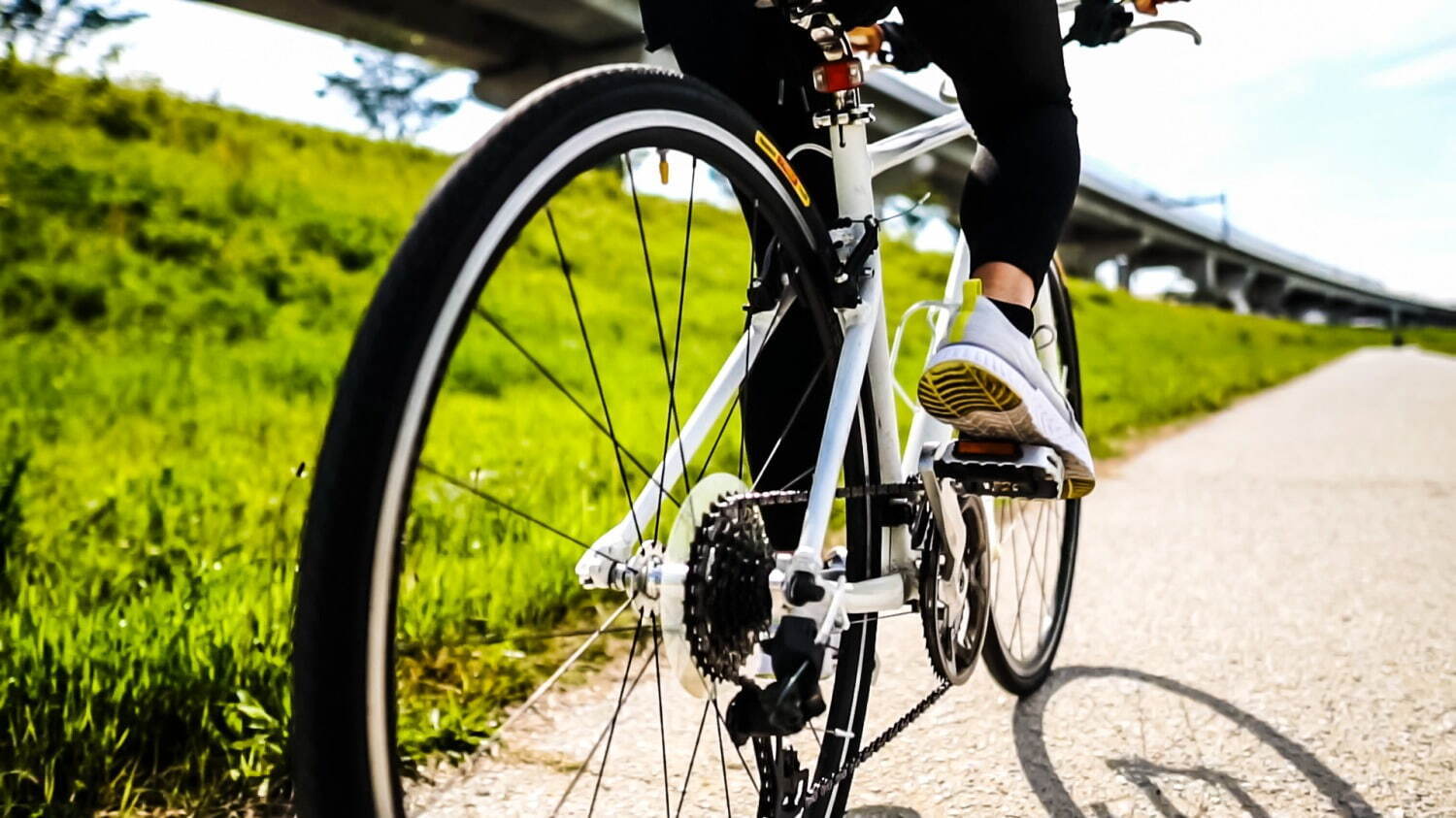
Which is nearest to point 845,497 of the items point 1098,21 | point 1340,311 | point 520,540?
point 1098,21

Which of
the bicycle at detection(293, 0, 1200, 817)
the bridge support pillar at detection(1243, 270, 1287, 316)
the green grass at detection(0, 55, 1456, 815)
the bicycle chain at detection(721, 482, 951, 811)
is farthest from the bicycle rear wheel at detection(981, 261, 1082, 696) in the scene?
the bridge support pillar at detection(1243, 270, 1287, 316)

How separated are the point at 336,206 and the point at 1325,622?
28.8 feet

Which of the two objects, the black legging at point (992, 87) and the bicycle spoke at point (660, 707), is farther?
the black legging at point (992, 87)

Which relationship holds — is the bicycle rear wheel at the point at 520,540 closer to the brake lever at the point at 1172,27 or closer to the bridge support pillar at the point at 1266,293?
the brake lever at the point at 1172,27

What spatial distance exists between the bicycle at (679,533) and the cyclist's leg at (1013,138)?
Result: 0.15 metres

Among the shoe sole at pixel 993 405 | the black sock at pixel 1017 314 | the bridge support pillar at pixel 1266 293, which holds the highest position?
the bridge support pillar at pixel 1266 293

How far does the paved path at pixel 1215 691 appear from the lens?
69.1 inches

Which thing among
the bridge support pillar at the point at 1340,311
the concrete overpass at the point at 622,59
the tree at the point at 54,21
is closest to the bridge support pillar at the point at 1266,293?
the concrete overpass at the point at 622,59

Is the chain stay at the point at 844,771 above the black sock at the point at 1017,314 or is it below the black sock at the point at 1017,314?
below

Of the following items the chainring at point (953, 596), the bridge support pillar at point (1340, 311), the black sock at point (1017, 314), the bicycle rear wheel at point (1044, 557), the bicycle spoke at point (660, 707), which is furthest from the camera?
the bridge support pillar at point (1340, 311)

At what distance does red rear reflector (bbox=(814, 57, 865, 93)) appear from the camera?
4.99 feet

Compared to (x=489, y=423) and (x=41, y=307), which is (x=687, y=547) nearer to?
(x=489, y=423)

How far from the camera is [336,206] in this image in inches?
369

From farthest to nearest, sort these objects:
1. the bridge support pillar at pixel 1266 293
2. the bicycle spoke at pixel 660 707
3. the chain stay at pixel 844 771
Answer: the bridge support pillar at pixel 1266 293
the chain stay at pixel 844 771
the bicycle spoke at pixel 660 707
